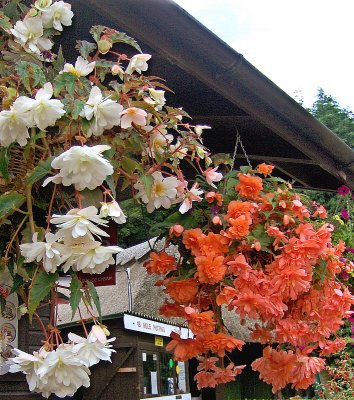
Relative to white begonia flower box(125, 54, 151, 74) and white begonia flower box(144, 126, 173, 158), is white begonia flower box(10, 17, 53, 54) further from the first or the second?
white begonia flower box(144, 126, 173, 158)

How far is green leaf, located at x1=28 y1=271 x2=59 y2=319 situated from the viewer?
108cm

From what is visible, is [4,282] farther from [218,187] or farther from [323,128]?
[323,128]

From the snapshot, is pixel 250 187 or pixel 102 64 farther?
pixel 250 187

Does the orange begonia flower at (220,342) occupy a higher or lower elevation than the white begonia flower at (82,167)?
lower

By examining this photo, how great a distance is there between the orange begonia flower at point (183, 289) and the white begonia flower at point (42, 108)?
23.3 inches

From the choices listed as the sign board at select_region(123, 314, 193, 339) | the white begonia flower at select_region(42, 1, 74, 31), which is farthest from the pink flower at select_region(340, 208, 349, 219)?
the sign board at select_region(123, 314, 193, 339)

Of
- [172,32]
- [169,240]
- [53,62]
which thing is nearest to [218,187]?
[169,240]

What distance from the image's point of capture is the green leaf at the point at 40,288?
1081 millimetres

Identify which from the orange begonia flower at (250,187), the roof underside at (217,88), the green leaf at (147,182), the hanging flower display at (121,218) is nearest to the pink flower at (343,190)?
the roof underside at (217,88)

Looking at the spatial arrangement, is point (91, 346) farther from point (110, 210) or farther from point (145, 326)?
point (145, 326)

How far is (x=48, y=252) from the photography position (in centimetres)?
108

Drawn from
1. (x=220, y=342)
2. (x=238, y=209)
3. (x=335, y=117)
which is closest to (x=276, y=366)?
(x=220, y=342)

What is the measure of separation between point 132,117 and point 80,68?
153mm

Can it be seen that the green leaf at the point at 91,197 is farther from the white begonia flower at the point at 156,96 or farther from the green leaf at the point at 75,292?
the white begonia flower at the point at 156,96
